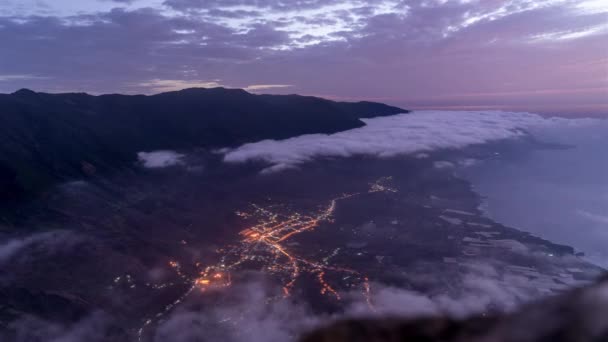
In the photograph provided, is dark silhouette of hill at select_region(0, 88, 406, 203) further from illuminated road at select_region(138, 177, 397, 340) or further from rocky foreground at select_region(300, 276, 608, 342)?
rocky foreground at select_region(300, 276, 608, 342)

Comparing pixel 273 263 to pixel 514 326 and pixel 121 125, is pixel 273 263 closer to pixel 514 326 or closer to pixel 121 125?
pixel 514 326

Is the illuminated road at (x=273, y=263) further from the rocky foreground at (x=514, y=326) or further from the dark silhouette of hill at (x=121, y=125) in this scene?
the rocky foreground at (x=514, y=326)

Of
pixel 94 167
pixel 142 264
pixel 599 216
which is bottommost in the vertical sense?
pixel 599 216

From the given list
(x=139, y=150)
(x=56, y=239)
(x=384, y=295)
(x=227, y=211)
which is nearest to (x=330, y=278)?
(x=384, y=295)

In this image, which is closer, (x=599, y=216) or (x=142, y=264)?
(x=142, y=264)

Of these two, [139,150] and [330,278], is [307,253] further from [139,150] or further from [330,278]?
[139,150]

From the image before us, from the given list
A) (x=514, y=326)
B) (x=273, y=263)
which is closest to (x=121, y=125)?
(x=273, y=263)

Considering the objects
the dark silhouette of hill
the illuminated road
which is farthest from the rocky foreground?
the dark silhouette of hill
